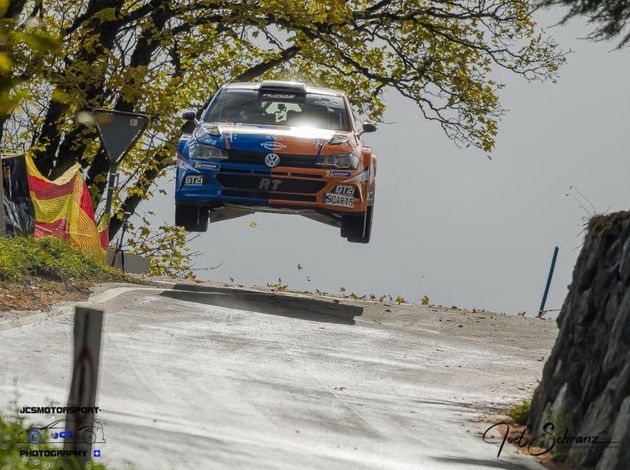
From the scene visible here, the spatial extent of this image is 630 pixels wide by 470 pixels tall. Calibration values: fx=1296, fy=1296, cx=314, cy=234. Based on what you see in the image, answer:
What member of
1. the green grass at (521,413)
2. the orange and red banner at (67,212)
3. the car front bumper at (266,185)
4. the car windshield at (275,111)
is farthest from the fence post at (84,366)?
the orange and red banner at (67,212)

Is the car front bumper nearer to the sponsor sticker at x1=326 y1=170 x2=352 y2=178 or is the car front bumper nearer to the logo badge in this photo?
the sponsor sticker at x1=326 y1=170 x2=352 y2=178

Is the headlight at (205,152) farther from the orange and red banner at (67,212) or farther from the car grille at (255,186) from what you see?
the orange and red banner at (67,212)

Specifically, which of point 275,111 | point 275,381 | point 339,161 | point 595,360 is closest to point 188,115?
point 275,111

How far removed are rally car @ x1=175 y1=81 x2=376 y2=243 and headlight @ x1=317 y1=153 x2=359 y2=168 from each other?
12 millimetres

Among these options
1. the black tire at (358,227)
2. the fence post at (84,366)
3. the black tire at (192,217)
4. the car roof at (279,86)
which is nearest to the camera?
the fence post at (84,366)

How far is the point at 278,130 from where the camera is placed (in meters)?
15.8

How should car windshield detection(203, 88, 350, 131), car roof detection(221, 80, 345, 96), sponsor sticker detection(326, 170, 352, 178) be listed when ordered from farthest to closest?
car roof detection(221, 80, 345, 96)
car windshield detection(203, 88, 350, 131)
sponsor sticker detection(326, 170, 352, 178)

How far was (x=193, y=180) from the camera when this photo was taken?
15.7 meters

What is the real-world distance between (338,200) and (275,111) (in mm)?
1602

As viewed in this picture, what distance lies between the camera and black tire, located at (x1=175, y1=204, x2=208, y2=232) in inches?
632

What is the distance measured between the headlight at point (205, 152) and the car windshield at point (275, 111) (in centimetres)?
70

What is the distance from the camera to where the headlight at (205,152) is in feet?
50.9

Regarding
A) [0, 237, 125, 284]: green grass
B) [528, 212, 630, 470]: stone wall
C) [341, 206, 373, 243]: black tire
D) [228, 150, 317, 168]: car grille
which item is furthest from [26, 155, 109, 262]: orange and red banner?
[528, 212, 630, 470]: stone wall

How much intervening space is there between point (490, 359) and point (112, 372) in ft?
16.5
